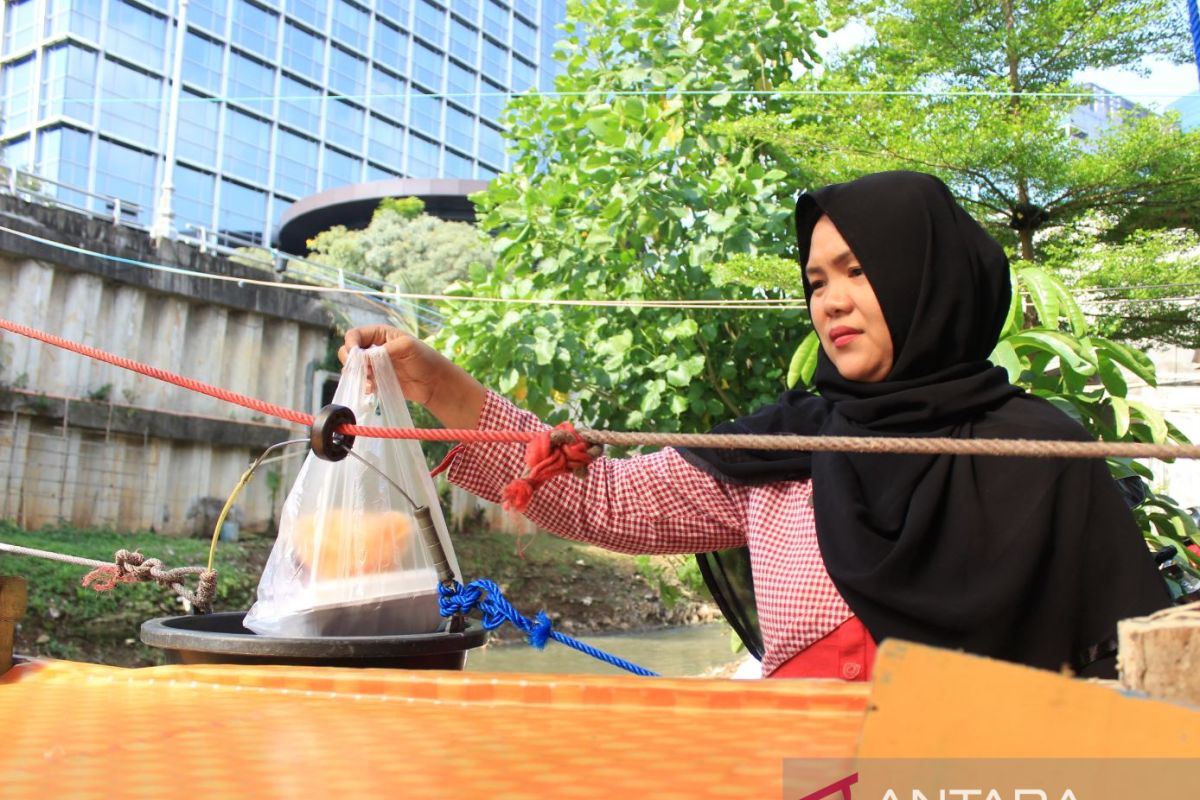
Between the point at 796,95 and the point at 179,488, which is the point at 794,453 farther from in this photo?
the point at 179,488

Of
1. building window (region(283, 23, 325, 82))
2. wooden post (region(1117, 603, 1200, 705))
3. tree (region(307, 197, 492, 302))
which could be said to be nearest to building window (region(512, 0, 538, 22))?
building window (region(283, 23, 325, 82))

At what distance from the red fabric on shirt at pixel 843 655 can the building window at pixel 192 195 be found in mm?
26245

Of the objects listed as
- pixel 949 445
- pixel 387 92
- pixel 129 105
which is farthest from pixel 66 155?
pixel 949 445

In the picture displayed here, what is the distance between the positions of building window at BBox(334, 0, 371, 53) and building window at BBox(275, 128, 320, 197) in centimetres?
338

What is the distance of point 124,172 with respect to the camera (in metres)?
23.5

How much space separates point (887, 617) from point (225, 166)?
27.6 meters

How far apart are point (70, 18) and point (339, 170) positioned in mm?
8872

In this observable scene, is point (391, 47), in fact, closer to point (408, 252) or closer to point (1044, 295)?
point (408, 252)

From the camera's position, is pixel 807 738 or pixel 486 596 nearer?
pixel 807 738

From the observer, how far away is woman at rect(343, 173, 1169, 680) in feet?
3.82

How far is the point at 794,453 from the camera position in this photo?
1.39m

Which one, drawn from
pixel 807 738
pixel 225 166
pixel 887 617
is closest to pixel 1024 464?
pixel 887 617

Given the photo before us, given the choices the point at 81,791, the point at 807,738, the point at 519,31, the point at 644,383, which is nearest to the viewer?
the point at 81,791

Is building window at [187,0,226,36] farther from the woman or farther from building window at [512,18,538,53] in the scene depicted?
the woman
